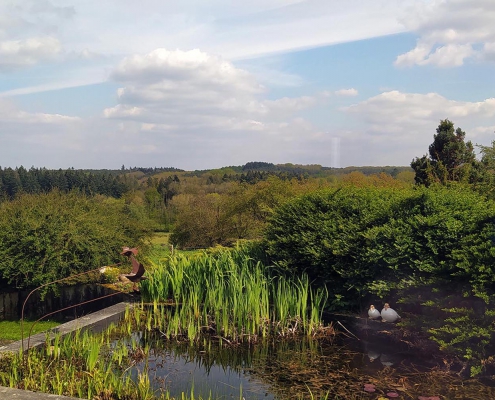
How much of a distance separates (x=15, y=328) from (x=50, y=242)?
1705mm

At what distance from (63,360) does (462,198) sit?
16.1ft

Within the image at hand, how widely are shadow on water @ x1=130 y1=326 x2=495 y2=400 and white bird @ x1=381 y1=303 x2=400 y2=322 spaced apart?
1.07ft

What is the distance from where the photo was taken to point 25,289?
959 cm

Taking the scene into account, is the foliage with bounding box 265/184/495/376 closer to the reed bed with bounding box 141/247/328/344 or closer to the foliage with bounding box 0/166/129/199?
the reed bed with bounding box 141/247/328/344

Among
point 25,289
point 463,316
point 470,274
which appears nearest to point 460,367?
point 463,316

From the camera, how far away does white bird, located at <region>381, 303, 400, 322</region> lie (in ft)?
A: 17.5

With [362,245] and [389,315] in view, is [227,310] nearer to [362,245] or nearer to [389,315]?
[389,315]

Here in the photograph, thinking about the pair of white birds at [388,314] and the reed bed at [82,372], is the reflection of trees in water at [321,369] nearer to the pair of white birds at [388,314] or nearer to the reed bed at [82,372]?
the pair of white birds at [388,314]

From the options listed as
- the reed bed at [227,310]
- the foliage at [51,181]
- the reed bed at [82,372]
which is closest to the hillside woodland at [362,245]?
the reed bed at [227,310]

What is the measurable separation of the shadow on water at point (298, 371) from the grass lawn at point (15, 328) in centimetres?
374

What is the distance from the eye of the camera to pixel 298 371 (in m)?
4.42

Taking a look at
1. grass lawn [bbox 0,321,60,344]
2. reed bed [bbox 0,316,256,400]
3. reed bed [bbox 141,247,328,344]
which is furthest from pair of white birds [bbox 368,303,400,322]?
grass lawn [bbox 0,321,60,344]

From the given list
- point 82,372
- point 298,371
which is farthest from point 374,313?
point 82,372

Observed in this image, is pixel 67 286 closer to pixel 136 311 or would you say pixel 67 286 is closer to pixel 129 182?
pixel 136 311
